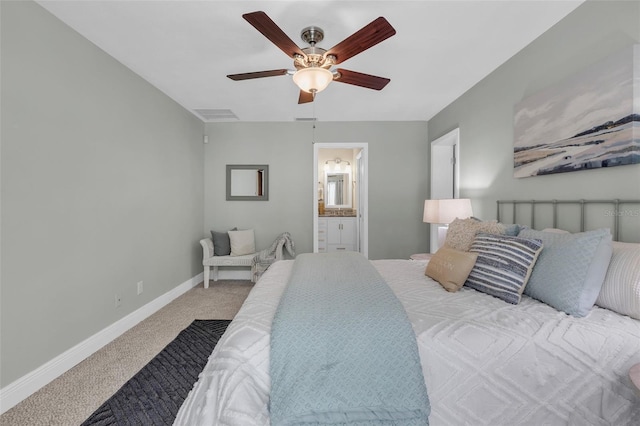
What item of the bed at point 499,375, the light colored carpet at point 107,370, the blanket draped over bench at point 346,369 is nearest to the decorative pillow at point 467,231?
the bed at point 499,375

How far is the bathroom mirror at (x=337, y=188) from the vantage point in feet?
20.2

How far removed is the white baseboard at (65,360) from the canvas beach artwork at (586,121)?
3.79 metres

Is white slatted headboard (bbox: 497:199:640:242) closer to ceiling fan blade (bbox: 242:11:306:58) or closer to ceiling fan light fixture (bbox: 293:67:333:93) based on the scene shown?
ceiling fan light fixture (bbox: 293:67:333:93)

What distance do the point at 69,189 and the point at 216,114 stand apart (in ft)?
7.75

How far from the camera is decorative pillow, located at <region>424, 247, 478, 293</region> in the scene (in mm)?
1655

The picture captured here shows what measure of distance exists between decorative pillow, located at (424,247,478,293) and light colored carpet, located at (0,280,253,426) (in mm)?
2249

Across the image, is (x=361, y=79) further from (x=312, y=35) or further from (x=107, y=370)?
(x=107, y=370)

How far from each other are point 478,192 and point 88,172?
12.0 ft

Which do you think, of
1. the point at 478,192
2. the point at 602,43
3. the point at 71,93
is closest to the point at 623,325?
the point at 602,43

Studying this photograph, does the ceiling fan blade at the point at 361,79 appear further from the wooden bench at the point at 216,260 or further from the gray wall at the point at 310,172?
the wooden bench at the point at 216,260

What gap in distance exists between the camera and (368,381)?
1.07 metres

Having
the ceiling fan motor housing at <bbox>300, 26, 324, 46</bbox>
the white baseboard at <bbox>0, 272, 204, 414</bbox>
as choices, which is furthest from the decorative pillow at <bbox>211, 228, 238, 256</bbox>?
the ceiling fan motor housing at <bbox>300, 26, 324, 46</bbox>

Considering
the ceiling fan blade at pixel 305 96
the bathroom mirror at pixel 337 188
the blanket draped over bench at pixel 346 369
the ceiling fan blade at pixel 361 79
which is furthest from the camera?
the bathroom mirror at pixel 337 188

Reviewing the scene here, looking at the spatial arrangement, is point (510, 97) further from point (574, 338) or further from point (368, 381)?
point (368, 381)
